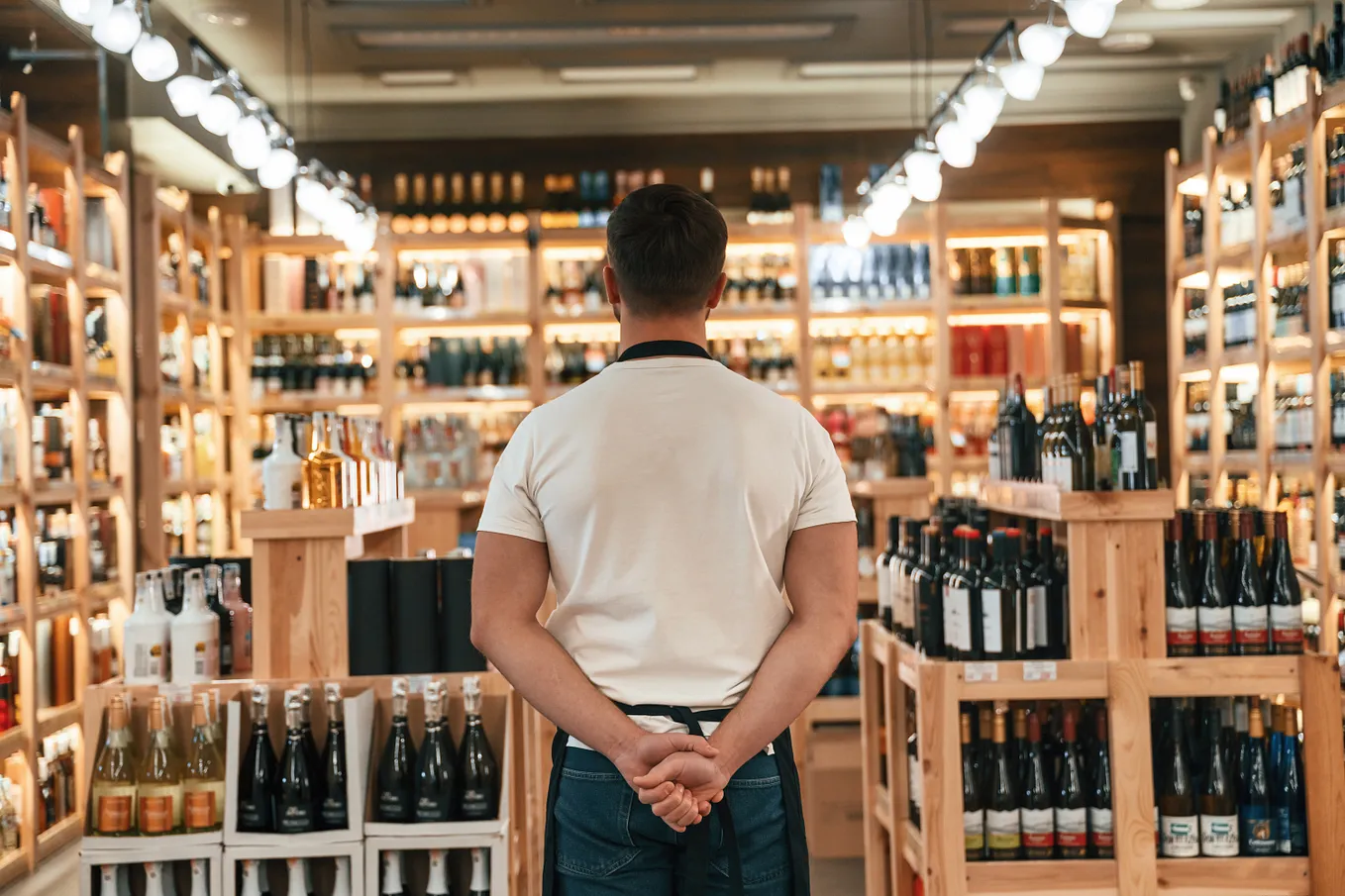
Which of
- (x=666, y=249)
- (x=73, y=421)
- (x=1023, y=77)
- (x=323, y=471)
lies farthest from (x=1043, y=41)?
(x=73, y=421)

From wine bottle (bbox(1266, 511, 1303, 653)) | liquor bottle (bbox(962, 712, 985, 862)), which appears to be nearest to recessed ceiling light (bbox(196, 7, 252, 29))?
liquor bottle (bbox(962, 712, 985, 862))

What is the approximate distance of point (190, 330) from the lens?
6.64 m

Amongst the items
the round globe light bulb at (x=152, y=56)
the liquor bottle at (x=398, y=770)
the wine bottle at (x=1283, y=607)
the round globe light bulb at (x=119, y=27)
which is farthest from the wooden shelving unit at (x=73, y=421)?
the wine bottle at (x=1283, y=607)

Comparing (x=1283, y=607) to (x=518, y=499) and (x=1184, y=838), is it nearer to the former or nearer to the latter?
(x=1184, y=838)

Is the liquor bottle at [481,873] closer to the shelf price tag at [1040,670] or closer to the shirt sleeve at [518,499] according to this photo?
the shelf price tag at [1040,670]

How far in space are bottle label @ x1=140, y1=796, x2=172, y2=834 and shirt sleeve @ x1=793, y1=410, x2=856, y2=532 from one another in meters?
1.76

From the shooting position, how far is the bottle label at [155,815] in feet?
8.82

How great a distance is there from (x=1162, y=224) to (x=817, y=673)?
697 centimetres

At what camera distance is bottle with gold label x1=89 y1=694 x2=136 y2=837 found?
2.69m

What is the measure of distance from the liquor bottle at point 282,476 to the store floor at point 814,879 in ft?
7.30

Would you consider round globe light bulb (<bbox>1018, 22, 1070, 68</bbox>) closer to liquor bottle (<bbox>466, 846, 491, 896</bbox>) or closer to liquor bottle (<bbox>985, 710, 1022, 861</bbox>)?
liquor bottle (<bbox>985, 710, 1022, 861</bbox>)

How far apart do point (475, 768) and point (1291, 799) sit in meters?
1.83

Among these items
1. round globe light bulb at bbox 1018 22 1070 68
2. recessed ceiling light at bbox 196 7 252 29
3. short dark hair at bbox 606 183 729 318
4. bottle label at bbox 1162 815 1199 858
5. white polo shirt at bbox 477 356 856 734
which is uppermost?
recessed ceiling light at bbox 196 7 252 29

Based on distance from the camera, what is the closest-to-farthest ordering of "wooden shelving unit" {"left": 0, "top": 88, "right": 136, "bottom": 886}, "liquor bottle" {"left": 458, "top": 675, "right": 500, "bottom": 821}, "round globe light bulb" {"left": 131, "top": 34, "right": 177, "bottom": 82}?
"liquor bottle" {"left": 458, "top": 675, "right": 500, "bottom": 821} < "round globe light bulb" {"left": 131, "top": 34, "right": 177, "bottom": 82} < "wooden shelving unit" {"left": 0, "top": 88, "right": 136, "bottom": 886}
